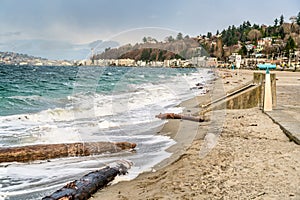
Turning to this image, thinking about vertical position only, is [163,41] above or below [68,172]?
above

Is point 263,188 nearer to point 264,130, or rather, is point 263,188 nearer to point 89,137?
point 264,130

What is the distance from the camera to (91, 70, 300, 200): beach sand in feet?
11.9

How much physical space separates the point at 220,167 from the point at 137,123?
5.91m

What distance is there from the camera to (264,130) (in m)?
6.90

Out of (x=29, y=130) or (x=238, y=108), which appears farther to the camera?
(x=238, y=108)

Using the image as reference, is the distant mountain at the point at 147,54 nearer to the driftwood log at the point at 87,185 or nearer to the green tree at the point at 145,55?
the green tree at the point at 145,55

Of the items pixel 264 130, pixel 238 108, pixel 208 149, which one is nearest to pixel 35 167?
pixel 208 149

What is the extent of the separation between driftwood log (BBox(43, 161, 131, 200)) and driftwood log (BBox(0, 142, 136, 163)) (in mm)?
1402

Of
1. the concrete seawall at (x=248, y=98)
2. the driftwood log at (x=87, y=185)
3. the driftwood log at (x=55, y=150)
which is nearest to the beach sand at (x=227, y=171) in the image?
the driftwood log at (x=87, y=185)

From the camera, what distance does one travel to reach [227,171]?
4.36 meters

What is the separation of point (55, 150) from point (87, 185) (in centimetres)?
242

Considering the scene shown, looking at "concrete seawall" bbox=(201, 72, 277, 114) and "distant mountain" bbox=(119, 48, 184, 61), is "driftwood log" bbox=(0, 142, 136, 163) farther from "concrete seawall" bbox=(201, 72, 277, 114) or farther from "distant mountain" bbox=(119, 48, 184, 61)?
"concrete seawall" bbox=(201, 72, 277, 114)

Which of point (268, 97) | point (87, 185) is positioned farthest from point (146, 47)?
point (268, 97)

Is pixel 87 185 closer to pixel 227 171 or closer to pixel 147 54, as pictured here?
pixel 227 171
